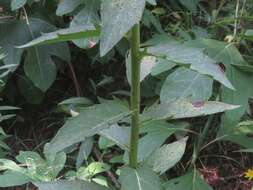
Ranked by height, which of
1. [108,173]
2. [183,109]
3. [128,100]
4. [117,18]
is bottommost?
[108,173]

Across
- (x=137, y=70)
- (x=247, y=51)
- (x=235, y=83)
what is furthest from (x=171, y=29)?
(x=137, y=70)

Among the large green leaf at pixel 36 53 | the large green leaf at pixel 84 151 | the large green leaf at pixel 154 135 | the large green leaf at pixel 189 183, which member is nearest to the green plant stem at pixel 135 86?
the large green leaf at pixel 154 135

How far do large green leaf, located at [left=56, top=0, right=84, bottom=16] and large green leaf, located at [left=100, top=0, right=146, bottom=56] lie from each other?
1226 millimetres

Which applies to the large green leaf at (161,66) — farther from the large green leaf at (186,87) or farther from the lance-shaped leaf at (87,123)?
the lance-shaped leaf at (87,123)

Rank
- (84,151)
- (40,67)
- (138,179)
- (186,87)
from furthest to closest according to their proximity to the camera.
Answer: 1. (40,67)
2. (84,151)
3. (186,87)
4. (138,179)

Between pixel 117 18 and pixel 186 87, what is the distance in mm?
923

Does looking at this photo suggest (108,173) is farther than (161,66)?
Yes

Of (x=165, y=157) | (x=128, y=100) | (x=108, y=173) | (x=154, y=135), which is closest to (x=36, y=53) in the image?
(x=128, y=100)

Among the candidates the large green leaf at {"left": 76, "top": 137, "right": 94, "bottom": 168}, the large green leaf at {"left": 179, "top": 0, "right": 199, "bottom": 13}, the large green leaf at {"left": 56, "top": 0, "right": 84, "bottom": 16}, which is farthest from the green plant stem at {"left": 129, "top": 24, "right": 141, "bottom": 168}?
the large green leaf at {"left": 179, "top": 0, "right": 199, "bottom": 13}

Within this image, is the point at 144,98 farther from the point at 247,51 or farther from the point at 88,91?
the point at 247,51

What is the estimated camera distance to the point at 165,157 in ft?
4.12

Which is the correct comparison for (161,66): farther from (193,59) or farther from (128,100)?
(193,59)

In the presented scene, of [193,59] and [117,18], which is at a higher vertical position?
[117,18]

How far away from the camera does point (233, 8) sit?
95.0 inches
